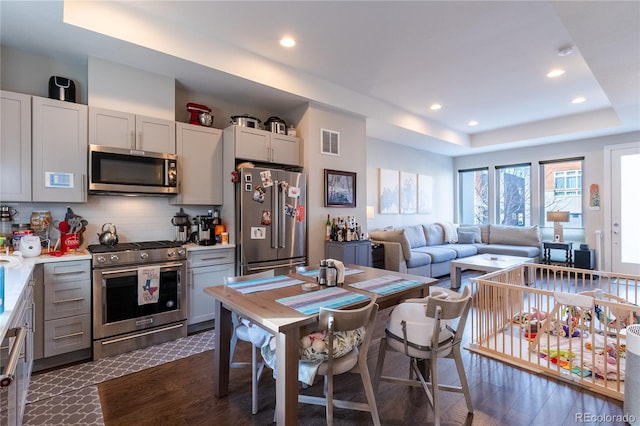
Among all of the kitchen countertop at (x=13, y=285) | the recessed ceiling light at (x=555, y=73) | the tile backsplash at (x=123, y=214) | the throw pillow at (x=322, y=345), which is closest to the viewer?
the kitchen countertop at (x=13, y=285)

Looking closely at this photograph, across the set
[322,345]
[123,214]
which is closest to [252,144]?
[123,214]

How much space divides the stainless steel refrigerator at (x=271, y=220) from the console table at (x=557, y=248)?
5282mm

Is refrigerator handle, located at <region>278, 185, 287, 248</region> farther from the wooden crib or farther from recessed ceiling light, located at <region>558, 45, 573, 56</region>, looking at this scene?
recessed ceiling light, located at <region>558, 45, 573, 56</region>

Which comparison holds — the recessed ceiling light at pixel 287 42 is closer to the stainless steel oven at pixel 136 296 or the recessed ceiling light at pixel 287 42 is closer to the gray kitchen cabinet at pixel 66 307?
the stainless steel oven at pixel 136 296

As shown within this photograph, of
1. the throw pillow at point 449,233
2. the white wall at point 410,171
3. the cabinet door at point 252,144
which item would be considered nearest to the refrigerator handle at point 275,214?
the cabinet door at point 252,144

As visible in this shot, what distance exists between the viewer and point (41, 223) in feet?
9.22

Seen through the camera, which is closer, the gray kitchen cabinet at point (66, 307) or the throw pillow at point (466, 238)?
the gray kitchen cabinet at point (66, 307)

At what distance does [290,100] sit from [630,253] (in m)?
6.41

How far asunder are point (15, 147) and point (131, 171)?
2.72 feet

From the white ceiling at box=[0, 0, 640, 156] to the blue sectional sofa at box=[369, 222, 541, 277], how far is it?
2.03m

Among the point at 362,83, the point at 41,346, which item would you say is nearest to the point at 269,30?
the point at 362,83

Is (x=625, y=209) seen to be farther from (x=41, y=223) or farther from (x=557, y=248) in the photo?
(x=41, y=223)

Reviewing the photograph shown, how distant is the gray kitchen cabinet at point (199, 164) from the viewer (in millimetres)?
3420

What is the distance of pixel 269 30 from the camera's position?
298 cm
